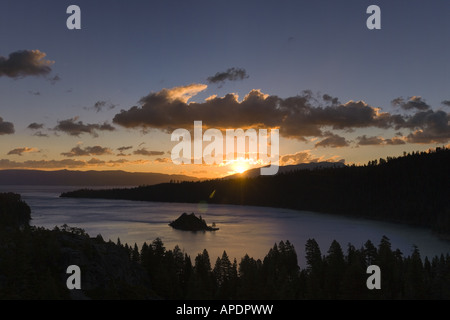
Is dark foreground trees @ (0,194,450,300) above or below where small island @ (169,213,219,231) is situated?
above

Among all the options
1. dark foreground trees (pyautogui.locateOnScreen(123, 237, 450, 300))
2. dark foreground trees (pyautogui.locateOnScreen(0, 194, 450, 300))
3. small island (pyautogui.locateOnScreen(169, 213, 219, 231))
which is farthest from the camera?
small island (pyautogui.locateOnScreen(169, 213, 219, 231))

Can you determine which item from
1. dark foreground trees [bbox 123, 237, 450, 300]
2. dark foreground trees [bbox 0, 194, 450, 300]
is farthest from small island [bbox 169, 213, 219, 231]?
dark foreground trees [bbox 123, 237, 450, 300]

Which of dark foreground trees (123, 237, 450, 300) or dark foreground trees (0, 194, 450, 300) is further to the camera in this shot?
dark foreground trees (123, 237, 450, 300)

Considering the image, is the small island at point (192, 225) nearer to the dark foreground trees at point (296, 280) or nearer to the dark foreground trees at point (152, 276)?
the dark foreground trees at point (152, 276)

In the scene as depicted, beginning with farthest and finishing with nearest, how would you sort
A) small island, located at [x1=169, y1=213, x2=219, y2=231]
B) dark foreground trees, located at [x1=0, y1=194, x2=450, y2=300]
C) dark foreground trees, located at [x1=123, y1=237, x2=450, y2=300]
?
1. small island, located at [x1=169, y1=213, x2=219, y2=231]
2. dark foreground trees, located at [x1=123, y1=237, x2=450, y2=300]
3. dark foreground trees, located at [x1=0, y1=194, x2=450, y2=300]

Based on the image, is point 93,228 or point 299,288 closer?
point 299,288

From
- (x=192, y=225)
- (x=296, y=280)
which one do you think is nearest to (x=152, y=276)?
(x=296, y=280)

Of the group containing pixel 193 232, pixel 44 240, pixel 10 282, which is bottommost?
pixel 193 232

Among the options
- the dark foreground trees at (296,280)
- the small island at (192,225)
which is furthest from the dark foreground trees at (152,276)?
the small island at (192,225)

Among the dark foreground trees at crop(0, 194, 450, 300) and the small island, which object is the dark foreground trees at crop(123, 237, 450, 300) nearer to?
the dark foreground trees at crop(0, 194, 450, 300)
